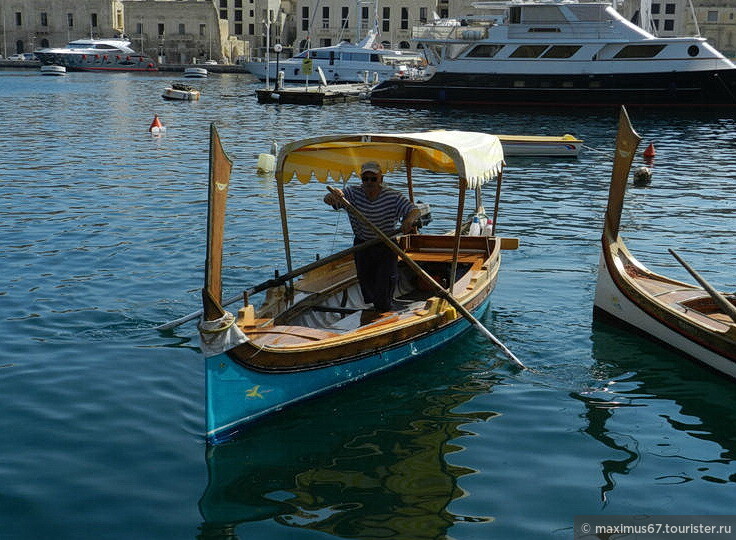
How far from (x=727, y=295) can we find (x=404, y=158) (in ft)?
15.4

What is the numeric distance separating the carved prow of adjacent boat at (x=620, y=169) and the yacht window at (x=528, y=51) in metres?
37.3

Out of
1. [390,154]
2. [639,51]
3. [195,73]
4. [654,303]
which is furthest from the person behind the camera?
[195,73]

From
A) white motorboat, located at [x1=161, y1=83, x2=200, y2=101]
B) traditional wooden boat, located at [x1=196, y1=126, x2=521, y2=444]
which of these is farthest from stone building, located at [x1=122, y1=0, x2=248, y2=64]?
traditional wooden boat, located at [x1=196, y1=126, x2=521, y2=444]

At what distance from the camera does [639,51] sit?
156 ft

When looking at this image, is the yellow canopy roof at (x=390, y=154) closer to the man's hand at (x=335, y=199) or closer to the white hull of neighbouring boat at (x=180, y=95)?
the man's hand at (x=335, y=199)

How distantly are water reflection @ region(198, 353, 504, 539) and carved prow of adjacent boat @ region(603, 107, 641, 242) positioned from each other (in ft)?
11.5

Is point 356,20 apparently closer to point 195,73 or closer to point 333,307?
point 195,73

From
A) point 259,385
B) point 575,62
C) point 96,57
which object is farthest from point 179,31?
point 259,385

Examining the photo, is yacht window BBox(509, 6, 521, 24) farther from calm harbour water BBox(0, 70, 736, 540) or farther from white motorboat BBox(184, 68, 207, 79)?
white motorboat BBox(184, 68, 207, 79)

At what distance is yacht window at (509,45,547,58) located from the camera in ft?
158

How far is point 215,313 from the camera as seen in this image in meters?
8.07

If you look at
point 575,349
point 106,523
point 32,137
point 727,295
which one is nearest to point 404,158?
point 575,349

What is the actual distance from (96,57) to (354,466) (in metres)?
100

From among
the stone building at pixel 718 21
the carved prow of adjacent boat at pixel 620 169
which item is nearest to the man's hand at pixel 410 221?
the carved prow of adjacent boat at pixel 620 169
